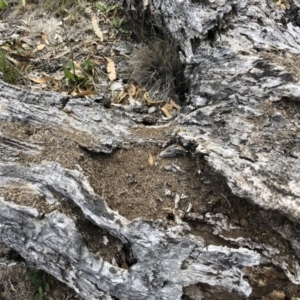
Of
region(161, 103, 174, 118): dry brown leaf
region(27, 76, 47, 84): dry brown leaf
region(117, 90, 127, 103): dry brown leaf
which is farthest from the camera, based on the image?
region(27, 76, 47, 84): dry brown leaf

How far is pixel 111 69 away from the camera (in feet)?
12.6

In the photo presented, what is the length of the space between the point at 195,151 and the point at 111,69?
5.02ft

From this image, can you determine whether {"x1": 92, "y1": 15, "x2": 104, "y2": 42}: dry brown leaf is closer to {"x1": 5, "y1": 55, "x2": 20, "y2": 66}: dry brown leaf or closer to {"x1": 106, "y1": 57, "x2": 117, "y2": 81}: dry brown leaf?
{"x1": 106, "y1": 57, "x2": 117, "y2": 81}: dry brown leaf

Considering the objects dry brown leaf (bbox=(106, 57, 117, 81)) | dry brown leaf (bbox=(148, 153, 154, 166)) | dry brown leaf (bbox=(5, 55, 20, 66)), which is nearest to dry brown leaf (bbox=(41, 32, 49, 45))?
dry brown leaf (bbox=(5, 55, 20, 66))

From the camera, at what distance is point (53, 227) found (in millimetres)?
2443

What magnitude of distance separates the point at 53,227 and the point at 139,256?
487 millimetres

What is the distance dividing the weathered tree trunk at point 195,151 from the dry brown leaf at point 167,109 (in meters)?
0.35

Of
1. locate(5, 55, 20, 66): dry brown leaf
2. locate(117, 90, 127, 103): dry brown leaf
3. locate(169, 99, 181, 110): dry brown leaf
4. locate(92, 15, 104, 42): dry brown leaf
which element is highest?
locate(92, 15, 104, 42): dry brown leaf

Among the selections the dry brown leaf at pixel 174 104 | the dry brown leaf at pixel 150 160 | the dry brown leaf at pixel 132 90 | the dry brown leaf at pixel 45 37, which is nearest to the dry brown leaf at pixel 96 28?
the dry brown leaf at pixel 45 37

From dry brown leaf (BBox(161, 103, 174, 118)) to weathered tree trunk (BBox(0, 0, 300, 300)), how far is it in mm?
346

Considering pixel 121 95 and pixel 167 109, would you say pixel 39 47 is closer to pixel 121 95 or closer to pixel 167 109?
pixel 121 95

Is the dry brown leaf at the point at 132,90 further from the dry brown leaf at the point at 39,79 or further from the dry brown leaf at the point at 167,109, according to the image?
the dry brown leaf at the point at 39,79

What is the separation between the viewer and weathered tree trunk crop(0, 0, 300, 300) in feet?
7.59

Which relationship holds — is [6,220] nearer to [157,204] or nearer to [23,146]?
[23,146]
